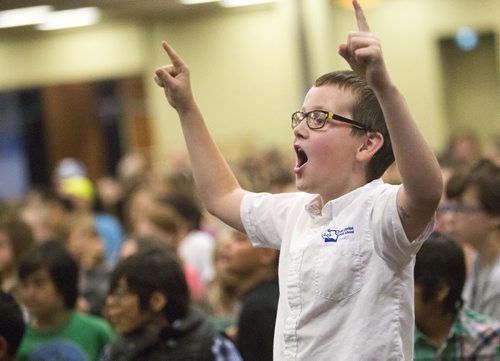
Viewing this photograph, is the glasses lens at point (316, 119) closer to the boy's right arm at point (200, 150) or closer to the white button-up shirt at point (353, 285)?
the white button-up shirt at point (353, 285)

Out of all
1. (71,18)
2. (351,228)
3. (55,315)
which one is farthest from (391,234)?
(71,18)

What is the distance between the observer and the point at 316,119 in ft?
9.32

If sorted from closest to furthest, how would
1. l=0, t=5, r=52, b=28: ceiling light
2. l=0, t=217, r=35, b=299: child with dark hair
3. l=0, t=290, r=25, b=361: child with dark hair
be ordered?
l=0, t=290, r=25, b=361: child with dark hair < l=0, t=217, r=35, b=299: child with dark hair < l=0, t=5, r=52, b=28: ceiling light

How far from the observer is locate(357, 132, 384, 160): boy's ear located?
2826mm

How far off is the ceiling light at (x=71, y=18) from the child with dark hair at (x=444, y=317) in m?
14.2

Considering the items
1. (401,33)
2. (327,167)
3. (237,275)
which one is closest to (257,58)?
(401,33)

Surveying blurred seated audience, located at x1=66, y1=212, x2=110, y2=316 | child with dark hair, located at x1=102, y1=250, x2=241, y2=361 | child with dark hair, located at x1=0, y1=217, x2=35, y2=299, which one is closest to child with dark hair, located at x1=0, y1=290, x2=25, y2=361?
child with dark hair, located at x1=102, y1=250, x2=241, y2=361

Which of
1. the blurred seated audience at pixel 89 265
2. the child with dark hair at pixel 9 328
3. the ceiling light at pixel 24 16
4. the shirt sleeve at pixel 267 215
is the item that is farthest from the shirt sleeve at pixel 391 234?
the ceiling light at pixel 24 16

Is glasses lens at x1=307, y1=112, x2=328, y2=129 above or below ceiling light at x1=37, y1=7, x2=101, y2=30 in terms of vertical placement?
above

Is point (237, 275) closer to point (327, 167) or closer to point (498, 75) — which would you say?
point (327, 167)

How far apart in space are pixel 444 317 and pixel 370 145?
1520mm

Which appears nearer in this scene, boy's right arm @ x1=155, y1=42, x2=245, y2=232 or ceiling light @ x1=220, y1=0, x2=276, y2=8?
boy's right arm @ x1=155, y1=42, x2=245, y2=232

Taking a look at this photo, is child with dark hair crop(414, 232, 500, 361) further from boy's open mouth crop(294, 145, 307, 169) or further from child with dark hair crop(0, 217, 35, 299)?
child with dark hair crop(0, 217, 35, 299)

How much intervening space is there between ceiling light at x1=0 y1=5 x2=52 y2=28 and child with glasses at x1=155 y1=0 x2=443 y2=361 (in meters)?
14.4
